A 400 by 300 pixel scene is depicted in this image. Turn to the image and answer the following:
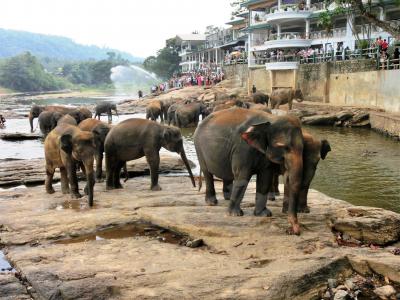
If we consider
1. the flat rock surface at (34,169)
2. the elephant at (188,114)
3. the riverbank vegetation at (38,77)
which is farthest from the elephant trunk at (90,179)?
the riverbank vegetation at (38,77)

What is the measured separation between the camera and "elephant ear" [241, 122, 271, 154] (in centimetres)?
730

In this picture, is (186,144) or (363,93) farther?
(363,93)

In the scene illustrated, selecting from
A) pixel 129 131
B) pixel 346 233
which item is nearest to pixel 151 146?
pixel 129 131

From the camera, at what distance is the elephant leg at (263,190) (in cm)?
782

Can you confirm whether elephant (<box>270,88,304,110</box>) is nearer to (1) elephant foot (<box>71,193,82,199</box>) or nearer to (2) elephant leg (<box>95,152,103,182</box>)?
(2) elephant leg (<box>95,152,103,182</box>)

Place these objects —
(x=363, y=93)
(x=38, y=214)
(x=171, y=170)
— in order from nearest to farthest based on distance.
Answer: (x=38, y=214) → (x=171, y=170) → (x=363, y=93)

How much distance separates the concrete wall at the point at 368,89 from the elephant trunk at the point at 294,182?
1827 centimetres

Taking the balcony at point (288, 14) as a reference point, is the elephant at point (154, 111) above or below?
below

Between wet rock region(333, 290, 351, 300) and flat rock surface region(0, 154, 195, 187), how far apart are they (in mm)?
8252

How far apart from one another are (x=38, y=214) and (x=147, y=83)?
125m

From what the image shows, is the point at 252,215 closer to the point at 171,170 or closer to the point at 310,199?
the point at 310,199

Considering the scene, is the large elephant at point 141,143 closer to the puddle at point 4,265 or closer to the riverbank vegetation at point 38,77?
the puddle at point 4,265

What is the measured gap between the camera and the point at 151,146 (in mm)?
10609

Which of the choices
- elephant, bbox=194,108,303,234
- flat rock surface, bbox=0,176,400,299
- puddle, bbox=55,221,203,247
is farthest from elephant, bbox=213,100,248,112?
puddle, bbox=55,221,203,247
